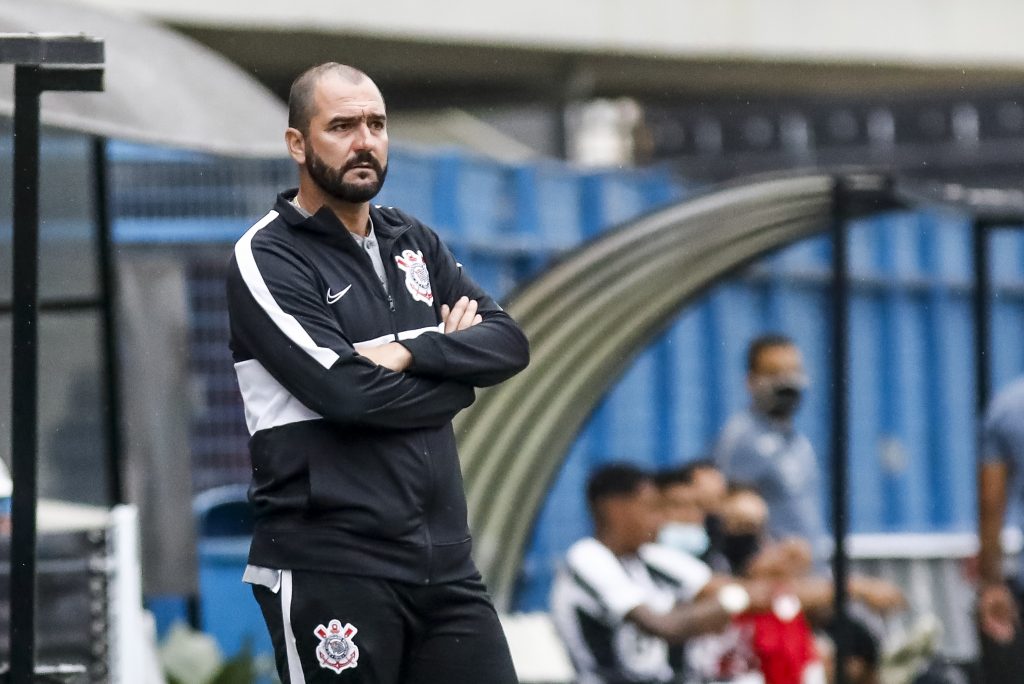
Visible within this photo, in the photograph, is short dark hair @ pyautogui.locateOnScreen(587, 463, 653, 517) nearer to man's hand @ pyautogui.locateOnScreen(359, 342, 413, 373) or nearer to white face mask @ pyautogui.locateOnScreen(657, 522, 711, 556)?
white face mask @ pyautogui.locateOnScreen(657, 522, 711, 556)

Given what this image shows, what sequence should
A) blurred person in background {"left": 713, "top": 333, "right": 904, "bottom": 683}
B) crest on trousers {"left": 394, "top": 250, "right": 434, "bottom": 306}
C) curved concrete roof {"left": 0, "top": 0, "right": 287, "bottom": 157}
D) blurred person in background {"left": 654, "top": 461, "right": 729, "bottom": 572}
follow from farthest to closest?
blurred person in background {"left": 713, "top": 333, "right": 904, "bottom": 683} → blurred person in background {"left": 654, "top": 461, "right": 729, "bottom": 572} → curved concrete roof {"left": 0, "top": 0, "right": 287, "bottom": 157} → crest on trousers {"left": 394, "top": 250, "right": 434, "bottom": 306}

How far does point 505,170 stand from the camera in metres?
10.6

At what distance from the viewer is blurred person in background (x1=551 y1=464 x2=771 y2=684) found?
7.48 metres

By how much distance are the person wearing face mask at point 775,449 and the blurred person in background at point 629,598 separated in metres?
1.03

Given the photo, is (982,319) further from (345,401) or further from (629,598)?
(345,401)

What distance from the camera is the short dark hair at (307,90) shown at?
4.30 m

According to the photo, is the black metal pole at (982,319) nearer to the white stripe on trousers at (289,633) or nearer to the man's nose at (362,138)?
the man's nose at (362,138)

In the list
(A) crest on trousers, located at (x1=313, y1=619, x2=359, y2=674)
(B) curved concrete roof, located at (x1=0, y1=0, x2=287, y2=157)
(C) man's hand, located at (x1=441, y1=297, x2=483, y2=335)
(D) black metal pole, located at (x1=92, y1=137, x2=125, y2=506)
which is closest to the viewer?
(A) crest on trousers, located at (x1=313, y1=619, x2=359, y2=674)

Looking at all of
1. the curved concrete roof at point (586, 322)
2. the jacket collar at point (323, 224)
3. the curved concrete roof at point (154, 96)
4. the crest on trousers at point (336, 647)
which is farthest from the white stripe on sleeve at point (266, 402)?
the curved concrete roof at point (586, 322)

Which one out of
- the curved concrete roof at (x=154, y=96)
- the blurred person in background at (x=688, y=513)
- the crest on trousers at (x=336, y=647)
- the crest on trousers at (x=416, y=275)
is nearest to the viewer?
the crest on trousers at (x=336, y=647)

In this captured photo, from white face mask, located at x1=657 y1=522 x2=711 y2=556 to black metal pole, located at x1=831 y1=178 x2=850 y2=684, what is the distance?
749 mm

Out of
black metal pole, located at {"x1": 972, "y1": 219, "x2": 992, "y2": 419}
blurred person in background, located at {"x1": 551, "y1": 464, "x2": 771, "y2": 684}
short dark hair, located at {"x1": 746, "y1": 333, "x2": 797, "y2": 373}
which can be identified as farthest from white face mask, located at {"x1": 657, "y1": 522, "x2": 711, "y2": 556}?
black metal pole, located at {"x1": 972, "y1": 219, "x2": 992, "y2": 419}

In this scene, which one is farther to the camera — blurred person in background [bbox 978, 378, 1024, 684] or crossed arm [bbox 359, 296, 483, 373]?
blurred person in background [bbox 978, 378, 1024, 684]

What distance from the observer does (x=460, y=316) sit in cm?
450
